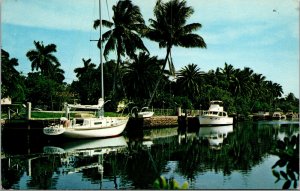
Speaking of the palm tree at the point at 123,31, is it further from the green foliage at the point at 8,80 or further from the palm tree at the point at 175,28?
the green foliage at the point at 8,80

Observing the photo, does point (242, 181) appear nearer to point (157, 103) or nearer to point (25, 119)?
point (25, 119)

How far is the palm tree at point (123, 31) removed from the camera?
2864cm

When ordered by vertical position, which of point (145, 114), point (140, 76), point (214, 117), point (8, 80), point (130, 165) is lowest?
point (130, 165)

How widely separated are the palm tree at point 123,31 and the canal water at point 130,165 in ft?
37.7

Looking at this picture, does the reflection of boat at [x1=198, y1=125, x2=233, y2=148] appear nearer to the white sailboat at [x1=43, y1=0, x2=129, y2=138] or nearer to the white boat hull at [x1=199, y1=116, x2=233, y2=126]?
the white sailboat at [x1=43, y1=0, x2=129, y2=138]

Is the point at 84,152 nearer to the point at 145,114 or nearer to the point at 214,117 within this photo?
the point at 145,114

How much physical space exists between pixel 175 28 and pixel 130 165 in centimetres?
1856

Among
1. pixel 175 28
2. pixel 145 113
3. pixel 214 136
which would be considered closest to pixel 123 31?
pixel 175 28

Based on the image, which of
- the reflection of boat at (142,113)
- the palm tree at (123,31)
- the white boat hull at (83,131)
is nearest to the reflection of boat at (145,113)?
the reflection of boat at (142,113)

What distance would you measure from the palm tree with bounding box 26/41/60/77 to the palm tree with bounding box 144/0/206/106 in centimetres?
1728

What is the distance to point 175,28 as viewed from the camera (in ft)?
96.1

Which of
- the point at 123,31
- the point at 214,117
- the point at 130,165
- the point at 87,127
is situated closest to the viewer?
the point at 130,165

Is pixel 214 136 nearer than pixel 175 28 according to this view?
Yes

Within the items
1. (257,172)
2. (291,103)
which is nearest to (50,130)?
(257,172)
